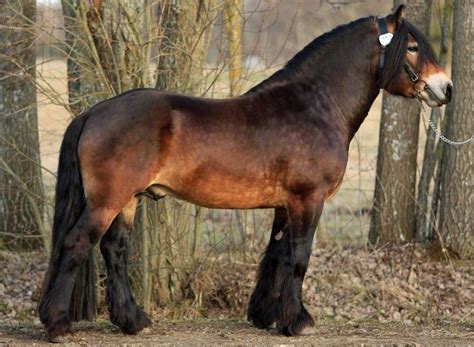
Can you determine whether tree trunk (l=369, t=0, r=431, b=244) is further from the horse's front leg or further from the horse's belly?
the horse's belly

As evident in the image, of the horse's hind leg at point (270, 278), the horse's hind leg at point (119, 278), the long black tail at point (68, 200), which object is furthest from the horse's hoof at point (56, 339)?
the horse's hind leg at point (270, 278)

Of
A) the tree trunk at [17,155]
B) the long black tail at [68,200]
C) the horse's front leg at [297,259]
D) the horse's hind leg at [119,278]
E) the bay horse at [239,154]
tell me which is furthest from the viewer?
the tree trunk at [17,155]

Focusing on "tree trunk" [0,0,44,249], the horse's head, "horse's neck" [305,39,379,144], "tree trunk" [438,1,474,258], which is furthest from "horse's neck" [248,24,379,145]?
"tree trunk" [0,0,44,249]

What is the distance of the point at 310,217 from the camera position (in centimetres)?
628

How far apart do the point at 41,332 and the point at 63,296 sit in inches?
24.1

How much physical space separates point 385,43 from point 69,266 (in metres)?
2.80

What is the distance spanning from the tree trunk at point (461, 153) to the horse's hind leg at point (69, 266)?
490 cm

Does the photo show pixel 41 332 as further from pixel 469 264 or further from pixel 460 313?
pixel 469 264

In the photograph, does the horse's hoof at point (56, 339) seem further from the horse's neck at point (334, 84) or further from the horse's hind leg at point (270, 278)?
the horse's neck at point (334, 84)

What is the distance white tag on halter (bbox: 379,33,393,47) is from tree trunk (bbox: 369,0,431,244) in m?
3.95

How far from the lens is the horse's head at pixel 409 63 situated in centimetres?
634

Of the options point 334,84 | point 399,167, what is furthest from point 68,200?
point 399,167

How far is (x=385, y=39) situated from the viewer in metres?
6.37

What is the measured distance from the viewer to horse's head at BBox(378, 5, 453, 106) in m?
6.34
